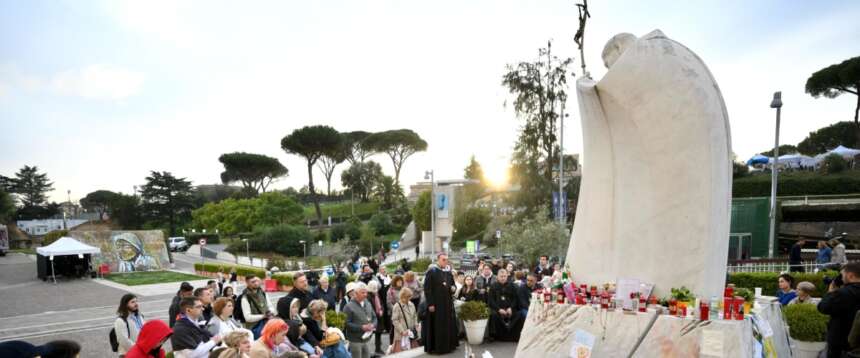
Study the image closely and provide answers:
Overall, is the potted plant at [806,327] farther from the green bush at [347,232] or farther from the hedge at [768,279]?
the green bush at [347,232]

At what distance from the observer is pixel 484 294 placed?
884cm

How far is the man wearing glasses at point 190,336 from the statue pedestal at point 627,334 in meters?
3.18

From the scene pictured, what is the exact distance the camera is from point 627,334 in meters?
4.69

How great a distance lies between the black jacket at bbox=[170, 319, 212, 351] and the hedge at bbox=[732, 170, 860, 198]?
38423 millimetres

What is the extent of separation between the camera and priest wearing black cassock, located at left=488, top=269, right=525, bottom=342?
8.49 metres

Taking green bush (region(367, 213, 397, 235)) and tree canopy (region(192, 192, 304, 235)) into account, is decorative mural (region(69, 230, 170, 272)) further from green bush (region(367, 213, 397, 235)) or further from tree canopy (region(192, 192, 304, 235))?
green bush (region(367, 213, 397, 235))

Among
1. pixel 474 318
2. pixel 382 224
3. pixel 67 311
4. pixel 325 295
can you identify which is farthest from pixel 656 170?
pixel 382 224

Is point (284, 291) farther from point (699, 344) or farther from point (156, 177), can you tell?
point (156, 177)

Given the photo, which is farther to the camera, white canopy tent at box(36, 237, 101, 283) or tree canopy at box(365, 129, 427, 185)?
tree canopy at box(365, 129, 427, 185)

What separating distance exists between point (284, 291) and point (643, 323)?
1810 cm

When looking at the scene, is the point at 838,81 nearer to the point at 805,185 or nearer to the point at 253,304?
the point at 805,185

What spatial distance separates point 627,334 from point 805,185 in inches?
1436

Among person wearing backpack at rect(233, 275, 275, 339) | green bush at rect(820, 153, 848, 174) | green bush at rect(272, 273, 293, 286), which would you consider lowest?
green bush at rect(272, 273, 293, 286)

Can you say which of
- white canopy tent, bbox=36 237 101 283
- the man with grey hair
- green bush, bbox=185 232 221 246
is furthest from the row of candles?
green bush, bbox=185 232 221 246
